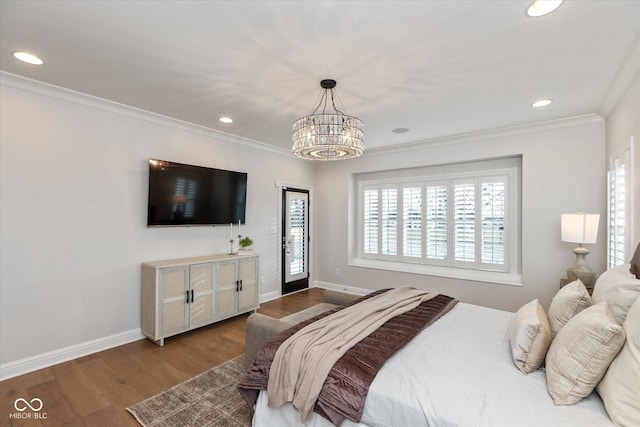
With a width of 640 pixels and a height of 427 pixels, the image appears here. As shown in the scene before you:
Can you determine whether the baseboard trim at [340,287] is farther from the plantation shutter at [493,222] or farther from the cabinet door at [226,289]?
the cabinet door at [226,289]

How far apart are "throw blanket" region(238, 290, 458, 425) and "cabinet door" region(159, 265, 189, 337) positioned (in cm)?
187

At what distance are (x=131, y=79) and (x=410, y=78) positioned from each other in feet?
8.28

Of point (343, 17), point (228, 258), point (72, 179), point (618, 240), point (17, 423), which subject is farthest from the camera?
point (228, 258)

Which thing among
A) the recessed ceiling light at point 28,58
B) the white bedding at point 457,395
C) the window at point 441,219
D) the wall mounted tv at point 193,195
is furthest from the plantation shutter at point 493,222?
the recessed ceiling light at point 28,58

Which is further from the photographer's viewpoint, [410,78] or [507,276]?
[507,276]

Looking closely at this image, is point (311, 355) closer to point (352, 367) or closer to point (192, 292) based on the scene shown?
point (352, 367)

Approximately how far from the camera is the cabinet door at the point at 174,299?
10.9 ft

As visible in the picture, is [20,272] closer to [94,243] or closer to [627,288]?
[94,243]

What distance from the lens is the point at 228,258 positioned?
4.01 metres

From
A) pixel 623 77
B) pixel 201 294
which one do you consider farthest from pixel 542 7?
pixel 201 294

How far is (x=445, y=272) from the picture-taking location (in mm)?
4695

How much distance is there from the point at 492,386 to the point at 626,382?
0.51 metres

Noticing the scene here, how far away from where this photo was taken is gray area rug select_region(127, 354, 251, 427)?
2102mm

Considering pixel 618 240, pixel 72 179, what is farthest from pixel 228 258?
pixel 618 240
